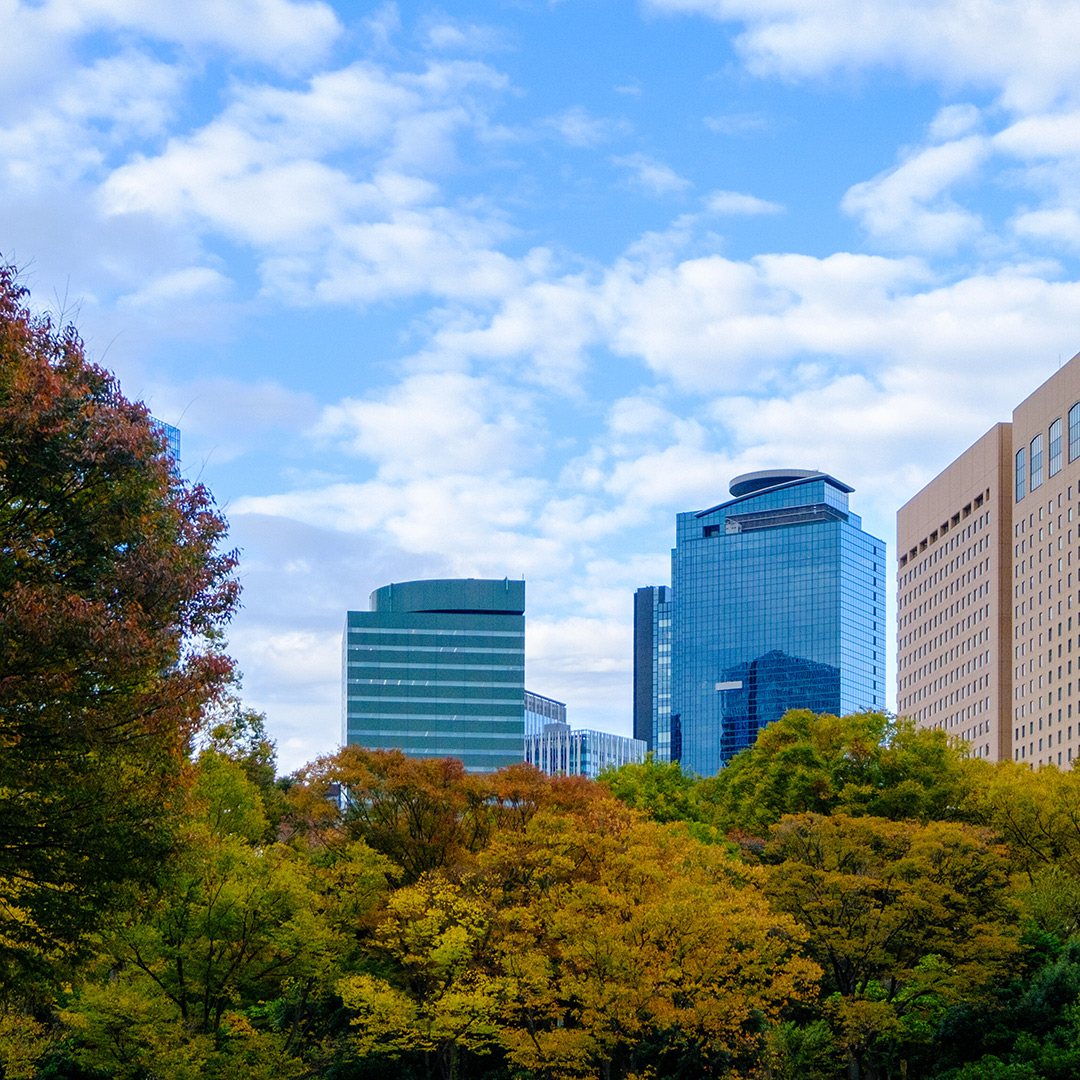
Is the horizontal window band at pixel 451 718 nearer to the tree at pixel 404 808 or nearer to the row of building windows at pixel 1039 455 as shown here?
the row of building windows at pixel 1039 455

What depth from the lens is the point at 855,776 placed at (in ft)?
190

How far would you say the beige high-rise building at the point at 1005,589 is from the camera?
130m

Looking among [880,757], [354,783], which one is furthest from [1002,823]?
[354,783]

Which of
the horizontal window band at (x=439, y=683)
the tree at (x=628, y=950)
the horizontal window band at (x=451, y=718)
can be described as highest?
the horizontal window band at (x=439, y=683)

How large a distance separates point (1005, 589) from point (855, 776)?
96407 mm

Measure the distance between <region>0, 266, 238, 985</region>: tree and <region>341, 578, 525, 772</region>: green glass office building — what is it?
16119cm

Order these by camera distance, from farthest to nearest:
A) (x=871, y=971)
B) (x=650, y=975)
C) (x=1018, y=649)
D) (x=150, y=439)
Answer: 1. (x=1018, y=649)
2. (x=871, y=971)
3. (x=650, y=975)
4. (x=150, y=439)

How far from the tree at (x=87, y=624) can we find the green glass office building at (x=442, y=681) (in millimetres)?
161192

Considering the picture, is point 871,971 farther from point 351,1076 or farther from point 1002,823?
point 351,1076

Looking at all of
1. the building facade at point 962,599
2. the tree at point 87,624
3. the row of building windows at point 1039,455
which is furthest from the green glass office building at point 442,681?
the tree at point 87,624

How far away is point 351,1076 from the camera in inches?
1784

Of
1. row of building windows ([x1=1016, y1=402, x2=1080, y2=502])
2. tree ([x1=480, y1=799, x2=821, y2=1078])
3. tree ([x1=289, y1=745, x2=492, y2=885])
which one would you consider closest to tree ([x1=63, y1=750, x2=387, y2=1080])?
tree ([x1=289, y1=745, x2=492, y2=885])

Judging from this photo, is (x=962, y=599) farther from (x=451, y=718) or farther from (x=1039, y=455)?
(x=451, y=718)

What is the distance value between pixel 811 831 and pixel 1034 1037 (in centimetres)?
907
